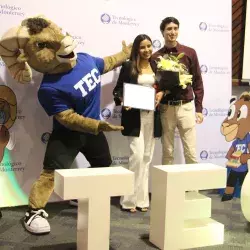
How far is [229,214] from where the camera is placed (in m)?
3.53

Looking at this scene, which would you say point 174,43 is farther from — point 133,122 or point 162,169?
point 162,169

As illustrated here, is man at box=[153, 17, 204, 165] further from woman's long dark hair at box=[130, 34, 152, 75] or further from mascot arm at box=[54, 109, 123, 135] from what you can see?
mascot arm at box=[54, 109, 123, 135]

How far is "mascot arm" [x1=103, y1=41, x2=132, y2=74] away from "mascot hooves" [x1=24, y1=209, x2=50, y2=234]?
3.99ft

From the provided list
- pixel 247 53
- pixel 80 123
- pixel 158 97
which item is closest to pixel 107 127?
pixel 80 123

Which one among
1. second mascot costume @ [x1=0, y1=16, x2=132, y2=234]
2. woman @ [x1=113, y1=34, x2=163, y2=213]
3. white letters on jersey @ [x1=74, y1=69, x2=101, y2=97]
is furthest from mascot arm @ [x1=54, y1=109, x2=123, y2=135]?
woman @ [x1=113, y1=34, x2=163, y2=213]

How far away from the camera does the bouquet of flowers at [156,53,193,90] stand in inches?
130

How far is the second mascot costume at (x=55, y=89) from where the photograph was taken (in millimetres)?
2982

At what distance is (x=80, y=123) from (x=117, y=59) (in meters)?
0.78

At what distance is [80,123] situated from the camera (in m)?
2.98

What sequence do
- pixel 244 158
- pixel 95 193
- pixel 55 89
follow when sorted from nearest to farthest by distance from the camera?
pixel 95 193
pixel 55 89
pixel 244 158

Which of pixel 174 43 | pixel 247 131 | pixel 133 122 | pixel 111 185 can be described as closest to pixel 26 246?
pixel 111 185

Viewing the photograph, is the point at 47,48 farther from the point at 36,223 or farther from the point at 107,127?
the point at 36,223

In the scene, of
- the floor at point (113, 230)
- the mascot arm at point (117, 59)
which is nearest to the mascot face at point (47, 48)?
the mascot arm at point (117, 59)

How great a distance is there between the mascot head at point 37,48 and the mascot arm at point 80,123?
32 centimetres
